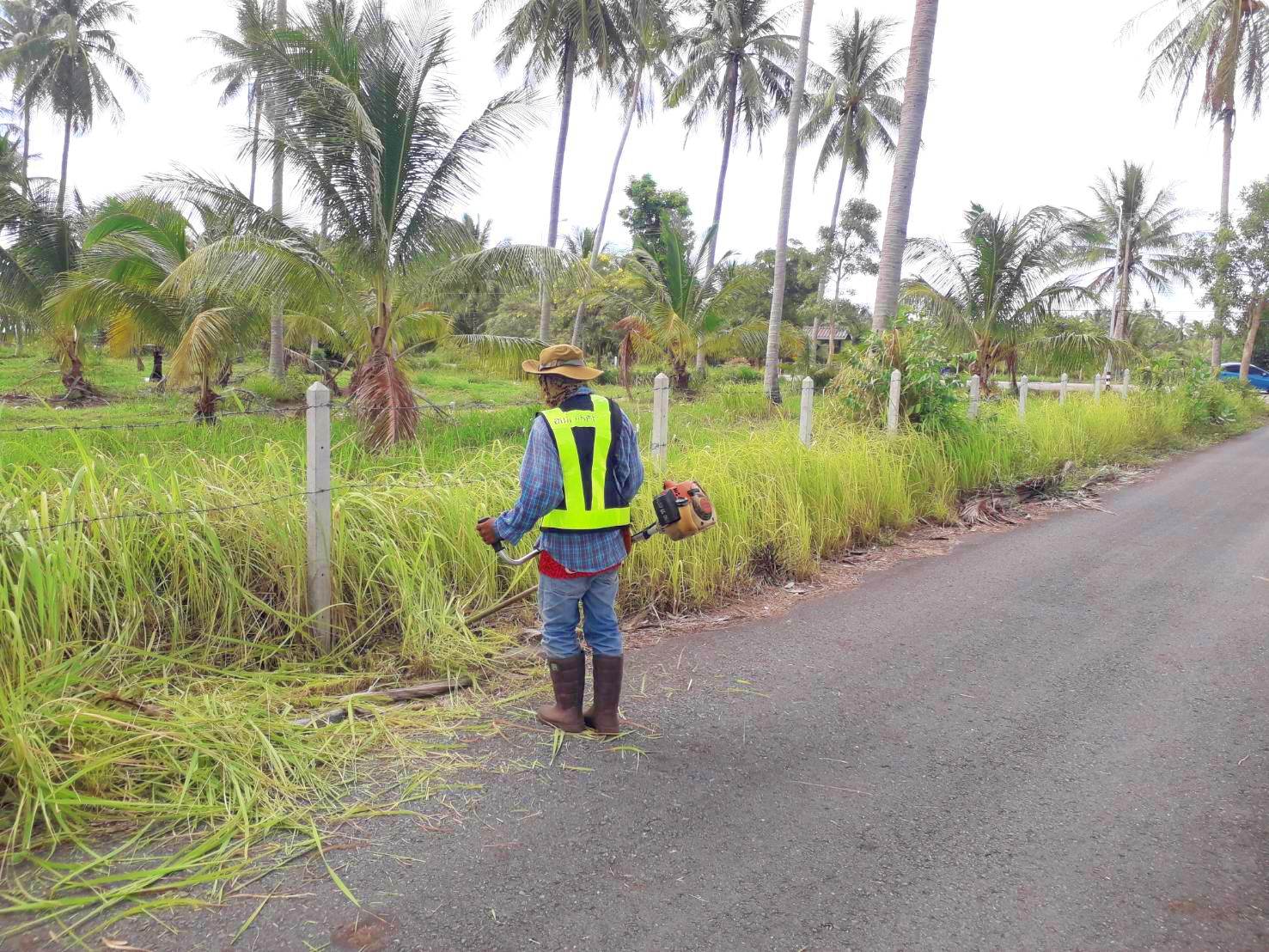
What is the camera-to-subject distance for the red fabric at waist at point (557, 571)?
3787mm

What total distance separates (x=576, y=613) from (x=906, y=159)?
8612 millimetres

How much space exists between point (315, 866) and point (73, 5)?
3754 centimetres

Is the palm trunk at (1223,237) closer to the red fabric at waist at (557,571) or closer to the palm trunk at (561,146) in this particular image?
the palm trunk at (561,146)

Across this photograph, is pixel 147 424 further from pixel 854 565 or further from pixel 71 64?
pixel 71 64

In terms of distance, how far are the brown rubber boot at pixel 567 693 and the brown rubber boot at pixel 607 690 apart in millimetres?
77

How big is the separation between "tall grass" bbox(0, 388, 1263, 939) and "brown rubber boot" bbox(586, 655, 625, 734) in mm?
729

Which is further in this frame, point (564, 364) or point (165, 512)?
point (165, 512)

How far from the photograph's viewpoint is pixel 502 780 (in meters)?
3.46

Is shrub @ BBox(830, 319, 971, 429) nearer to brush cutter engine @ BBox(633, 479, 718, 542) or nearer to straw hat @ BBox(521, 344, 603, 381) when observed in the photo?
brush cutter engine @ BBox(633, 479, 718, 542)

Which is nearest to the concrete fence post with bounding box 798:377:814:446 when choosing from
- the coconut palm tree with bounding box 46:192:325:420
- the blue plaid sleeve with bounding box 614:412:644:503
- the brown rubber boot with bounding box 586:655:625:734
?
the blue plaid sleeve with bounding box 614:412:644:503

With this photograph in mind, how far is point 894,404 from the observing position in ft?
30.8

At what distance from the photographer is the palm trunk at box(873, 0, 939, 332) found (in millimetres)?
10258

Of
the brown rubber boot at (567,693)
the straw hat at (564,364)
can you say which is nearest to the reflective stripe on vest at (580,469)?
the straw hat at (564,364)

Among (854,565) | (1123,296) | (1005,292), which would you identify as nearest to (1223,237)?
(1123,296)
